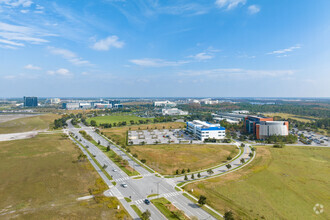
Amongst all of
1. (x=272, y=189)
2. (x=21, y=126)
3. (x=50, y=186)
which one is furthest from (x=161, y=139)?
(x=21, y=126)

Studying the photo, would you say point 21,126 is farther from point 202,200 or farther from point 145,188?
point 202,200

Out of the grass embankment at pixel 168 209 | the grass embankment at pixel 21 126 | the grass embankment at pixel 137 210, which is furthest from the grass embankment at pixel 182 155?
the grass embankment at pixel 21 126

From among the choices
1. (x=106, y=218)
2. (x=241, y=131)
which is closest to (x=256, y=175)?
(x=106, y=218)

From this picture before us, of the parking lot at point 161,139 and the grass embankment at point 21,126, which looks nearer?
the parking lot at point 161,139

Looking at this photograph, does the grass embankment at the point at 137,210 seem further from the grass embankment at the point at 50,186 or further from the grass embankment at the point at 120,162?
the grass embankment at the point at 120,162

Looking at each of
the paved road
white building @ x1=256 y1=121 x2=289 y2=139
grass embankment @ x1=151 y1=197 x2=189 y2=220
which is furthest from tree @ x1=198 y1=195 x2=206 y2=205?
white building @ x1=256 y1=121 x2=289 y2=139

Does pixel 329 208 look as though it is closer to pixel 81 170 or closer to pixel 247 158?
pixel 247 158

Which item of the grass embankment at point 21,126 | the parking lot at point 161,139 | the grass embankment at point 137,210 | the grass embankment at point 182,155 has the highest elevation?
the grass embankment at point 21,126
